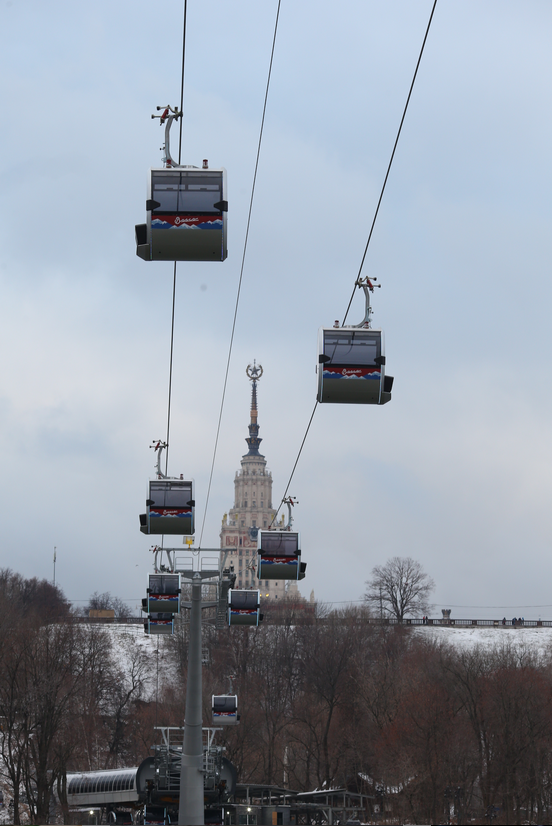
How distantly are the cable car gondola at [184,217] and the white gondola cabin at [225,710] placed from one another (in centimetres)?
4001

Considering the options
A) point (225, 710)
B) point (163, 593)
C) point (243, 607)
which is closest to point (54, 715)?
point (225, 710)

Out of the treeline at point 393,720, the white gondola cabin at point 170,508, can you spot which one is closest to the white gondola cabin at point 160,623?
the white gondola cabin at point 170,508

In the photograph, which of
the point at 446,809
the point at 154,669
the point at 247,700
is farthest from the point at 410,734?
the point at 154,669

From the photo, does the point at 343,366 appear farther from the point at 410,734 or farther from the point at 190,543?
the point at 410,734

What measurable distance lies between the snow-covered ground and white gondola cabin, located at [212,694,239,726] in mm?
80438

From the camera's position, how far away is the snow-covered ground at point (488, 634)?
134 metres

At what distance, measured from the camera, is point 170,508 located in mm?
32656

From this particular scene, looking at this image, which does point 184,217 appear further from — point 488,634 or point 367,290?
point 488,634

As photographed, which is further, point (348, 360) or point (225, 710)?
point (225, 710)

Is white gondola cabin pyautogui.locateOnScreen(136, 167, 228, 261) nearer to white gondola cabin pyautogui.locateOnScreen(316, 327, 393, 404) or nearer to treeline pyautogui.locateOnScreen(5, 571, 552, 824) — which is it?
white gondola cabin pyautogui.locateOnScreen(316, 327, 393, 404)

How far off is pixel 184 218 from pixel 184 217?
2cm

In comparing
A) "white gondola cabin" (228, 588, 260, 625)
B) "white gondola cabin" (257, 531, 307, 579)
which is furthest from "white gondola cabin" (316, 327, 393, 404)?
"white gondola cabin" (228, 588, 260, 625)

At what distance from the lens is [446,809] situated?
58062 mm

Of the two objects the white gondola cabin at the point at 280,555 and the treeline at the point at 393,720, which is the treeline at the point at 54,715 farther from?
the white gondola cabin at the point at 280,555
